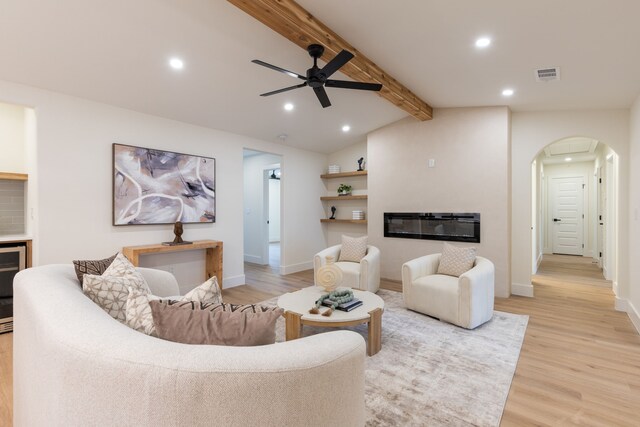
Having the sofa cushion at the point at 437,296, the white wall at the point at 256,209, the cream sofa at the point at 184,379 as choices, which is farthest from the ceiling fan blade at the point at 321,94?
the white wall at the point at 256,209

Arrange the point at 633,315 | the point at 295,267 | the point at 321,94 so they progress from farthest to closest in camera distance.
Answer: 1. the point at 295,267
2. the point at 633,315
3. the point at 321,94

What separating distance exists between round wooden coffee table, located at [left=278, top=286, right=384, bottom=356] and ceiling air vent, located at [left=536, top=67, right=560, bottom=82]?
2.84 m

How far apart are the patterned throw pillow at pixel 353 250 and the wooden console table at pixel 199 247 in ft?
6.01

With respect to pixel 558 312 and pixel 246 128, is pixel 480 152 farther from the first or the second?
pixel 246 128

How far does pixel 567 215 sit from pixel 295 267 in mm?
7149

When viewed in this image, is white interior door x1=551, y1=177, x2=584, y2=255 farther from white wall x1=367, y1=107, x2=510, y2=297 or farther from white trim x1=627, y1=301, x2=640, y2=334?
white trim x1=627, y1=301, x2=640, y2=334

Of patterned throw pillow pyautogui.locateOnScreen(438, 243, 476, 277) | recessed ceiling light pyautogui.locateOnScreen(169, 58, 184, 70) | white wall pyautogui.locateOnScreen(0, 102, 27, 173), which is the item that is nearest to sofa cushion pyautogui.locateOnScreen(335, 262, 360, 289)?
patterned throw pillow pyautogui.locateOnScreen(438, 243, 476, 277)

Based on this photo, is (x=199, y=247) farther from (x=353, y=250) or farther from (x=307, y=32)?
(x=307, y=32)

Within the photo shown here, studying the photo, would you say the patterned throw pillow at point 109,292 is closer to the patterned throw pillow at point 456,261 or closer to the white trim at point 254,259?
the patterned throw pillow at point 456,261

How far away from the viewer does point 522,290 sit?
14.7 feet

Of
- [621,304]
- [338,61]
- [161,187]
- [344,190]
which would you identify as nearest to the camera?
[338,61]

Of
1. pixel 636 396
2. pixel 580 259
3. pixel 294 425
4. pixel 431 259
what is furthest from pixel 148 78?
pixel 580 259

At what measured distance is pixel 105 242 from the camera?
144 inches

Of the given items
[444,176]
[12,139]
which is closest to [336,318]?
[444,176]
